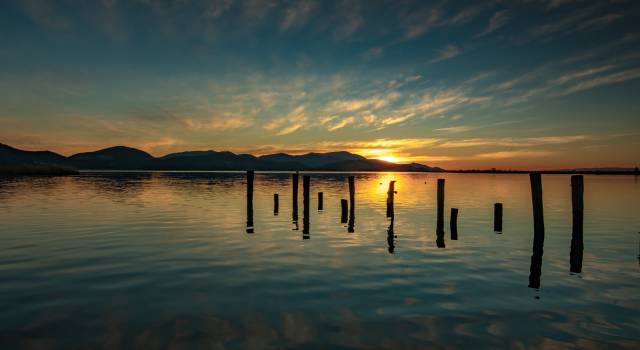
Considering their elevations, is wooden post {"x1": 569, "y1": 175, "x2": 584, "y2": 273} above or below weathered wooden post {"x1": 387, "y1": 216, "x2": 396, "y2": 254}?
above

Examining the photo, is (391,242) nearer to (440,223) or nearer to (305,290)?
(440,223)

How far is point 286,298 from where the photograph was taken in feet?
32.1

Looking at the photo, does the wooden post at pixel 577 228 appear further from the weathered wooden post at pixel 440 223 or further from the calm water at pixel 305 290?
the weathered wooden post at pixel 440 223

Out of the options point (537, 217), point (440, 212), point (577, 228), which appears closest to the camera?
point (577, 228)

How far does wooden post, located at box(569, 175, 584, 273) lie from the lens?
13.8 m

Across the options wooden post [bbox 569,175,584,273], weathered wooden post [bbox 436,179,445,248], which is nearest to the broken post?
weathered wooden post [bbox 436,179,445,248]

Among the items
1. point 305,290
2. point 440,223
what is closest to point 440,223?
point 440,223

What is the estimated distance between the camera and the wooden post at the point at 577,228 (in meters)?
13.8

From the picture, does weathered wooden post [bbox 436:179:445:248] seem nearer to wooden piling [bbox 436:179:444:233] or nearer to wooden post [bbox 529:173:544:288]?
wooden piling [bbox 436:179:444:233]

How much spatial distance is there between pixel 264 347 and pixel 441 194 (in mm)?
16621

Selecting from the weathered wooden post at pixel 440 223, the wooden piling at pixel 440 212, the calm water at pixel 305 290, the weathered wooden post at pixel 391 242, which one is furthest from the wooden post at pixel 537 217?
the weathered wooden post at pixel 391 242

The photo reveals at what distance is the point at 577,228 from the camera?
14.7m

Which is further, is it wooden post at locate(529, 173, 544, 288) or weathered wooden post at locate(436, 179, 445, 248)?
weathered wooden post at locate(436, 179, 445, 248)

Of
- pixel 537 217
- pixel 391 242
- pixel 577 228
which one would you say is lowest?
pixel 391 242
